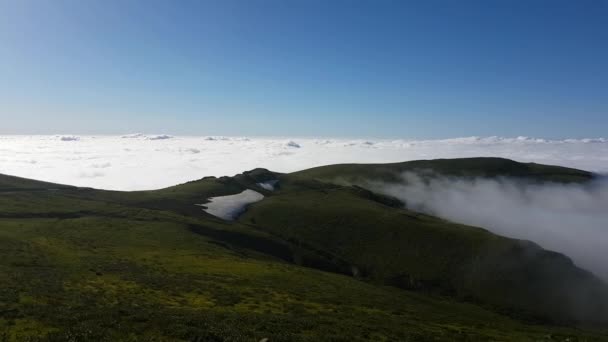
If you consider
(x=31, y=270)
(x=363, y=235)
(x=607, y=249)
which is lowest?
(x=607, y=249)

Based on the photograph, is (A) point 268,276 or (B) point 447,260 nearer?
(A) point 268,276

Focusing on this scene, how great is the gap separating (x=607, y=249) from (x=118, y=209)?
22907cm

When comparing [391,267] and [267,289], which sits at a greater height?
[267,289]

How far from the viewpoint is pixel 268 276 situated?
6144 centimetres

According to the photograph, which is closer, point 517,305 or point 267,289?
point 267,289

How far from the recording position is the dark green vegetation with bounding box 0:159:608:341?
3102 cm

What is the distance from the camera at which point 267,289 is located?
168 ft

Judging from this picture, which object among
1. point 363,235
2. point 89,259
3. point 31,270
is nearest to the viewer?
point 31,270

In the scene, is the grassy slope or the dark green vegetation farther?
the grassy slope

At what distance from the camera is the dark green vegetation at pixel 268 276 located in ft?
102

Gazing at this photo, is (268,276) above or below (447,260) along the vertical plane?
above

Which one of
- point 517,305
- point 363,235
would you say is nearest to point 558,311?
point 517,305

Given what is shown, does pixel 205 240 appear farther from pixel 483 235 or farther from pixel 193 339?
pixel 483 235

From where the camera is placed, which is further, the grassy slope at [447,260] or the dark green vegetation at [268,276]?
the grassy slope at [447,260]
